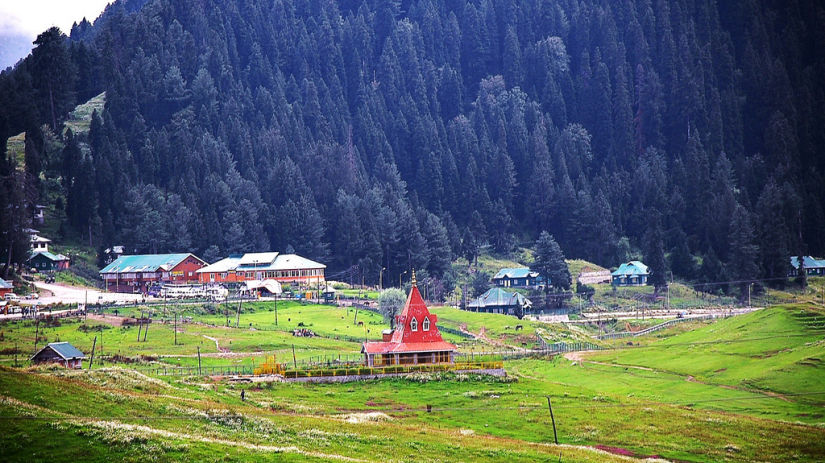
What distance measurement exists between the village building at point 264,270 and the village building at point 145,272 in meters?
3.06

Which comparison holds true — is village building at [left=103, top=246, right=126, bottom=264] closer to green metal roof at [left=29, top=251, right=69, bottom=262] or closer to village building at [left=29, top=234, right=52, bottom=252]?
green metal roof at [left=29, top=251, right=69, bottom=262]

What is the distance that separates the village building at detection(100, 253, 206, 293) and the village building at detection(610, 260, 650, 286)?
79010mm

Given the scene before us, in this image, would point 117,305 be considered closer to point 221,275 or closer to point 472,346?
point 221,275

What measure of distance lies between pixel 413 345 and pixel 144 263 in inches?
3316

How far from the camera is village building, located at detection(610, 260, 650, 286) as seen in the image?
559 ft

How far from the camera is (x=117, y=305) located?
122m

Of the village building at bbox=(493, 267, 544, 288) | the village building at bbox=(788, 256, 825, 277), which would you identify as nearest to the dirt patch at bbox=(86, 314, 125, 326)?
the village building at bbox=(493, 267, 544, 288)

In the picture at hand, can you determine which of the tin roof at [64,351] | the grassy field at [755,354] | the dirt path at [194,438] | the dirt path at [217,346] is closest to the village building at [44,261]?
the dirt path at [217,346]

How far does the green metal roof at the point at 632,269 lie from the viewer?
170m

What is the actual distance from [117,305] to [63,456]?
278 ft

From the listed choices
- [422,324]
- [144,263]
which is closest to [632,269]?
[144,263]

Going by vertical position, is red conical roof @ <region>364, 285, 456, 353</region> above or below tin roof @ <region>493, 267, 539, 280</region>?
below

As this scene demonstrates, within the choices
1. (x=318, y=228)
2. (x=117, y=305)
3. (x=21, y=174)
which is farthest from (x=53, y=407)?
(x=318, y=228)

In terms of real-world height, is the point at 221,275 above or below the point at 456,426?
above
